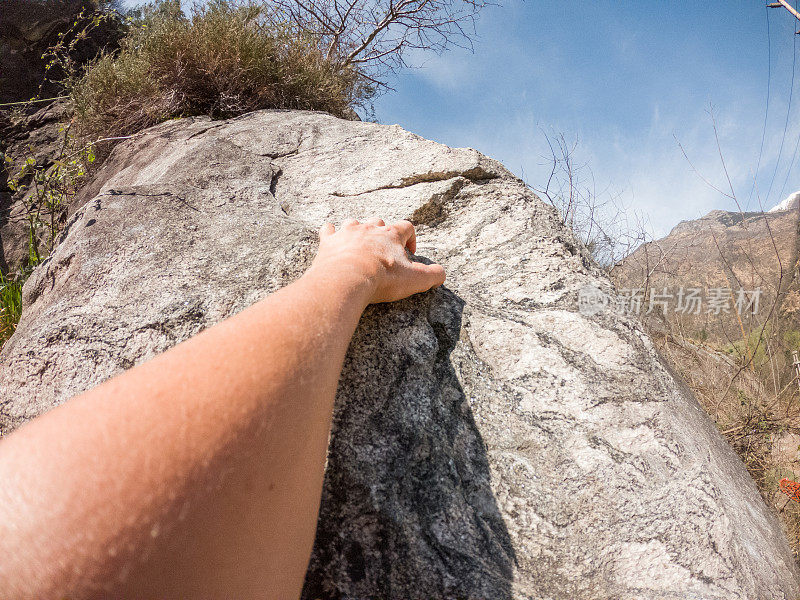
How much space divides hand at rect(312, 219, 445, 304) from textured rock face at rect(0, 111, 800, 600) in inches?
3.8

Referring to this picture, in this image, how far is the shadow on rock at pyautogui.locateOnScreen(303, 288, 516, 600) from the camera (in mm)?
841

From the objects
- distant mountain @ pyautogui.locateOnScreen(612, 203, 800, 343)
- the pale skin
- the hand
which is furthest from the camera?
distant mountain @ pyautogui.locateOnScreen(612, 203, 800, 343)

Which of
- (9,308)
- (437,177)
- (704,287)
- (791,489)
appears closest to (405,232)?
(437,177)

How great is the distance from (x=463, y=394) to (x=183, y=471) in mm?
816

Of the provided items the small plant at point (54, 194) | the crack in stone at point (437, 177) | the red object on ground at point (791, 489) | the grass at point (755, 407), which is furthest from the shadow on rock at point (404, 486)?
the grass at point (755, 407)

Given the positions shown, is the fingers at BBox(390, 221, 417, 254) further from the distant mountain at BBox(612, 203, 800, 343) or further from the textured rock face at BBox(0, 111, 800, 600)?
the distant mountain at BBox(612, 203, 800, 343)

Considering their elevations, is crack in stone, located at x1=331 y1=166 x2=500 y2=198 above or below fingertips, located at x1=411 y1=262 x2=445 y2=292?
above

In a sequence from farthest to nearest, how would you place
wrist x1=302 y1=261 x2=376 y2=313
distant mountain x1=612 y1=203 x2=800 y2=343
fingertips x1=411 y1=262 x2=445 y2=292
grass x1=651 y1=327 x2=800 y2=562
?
1. distant mountain x1=612 y1=203 x2=800 y2=343
2. grass x1=651 y1=327 x2=800 y2=562
3. fingertips x1=411 y1=262 x2=445 y2=292
4. wrist x1=302 y1=261 x2=376 y2=313

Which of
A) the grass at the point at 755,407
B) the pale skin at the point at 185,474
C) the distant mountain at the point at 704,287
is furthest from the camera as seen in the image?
the distant mountain at the point at 704,287

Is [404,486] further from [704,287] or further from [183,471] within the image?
[704,287]

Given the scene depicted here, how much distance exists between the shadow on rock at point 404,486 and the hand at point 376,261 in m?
0.10

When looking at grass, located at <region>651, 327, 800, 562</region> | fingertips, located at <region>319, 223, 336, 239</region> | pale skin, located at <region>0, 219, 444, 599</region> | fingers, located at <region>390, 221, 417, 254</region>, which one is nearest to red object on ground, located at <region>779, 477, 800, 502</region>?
grass, located at <region>651, 327, 800, 562</region>

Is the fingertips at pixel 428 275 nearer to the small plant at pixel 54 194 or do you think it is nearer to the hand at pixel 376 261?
the hand at pixel 376 261

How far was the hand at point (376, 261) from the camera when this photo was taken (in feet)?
3.16
